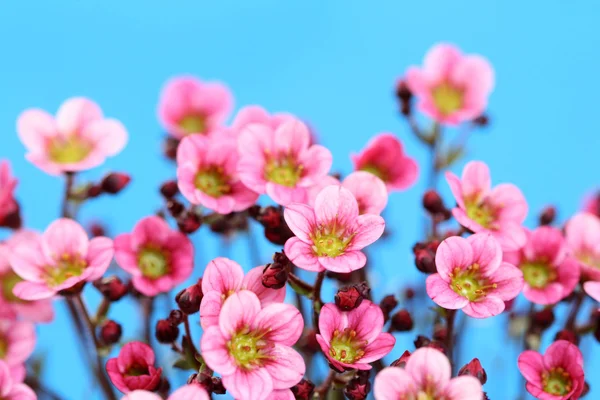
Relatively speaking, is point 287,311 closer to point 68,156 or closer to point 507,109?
point 68,156

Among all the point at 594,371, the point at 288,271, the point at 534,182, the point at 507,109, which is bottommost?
the point at 594,371

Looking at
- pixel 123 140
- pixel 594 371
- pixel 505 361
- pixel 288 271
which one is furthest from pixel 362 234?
pixel 594 371

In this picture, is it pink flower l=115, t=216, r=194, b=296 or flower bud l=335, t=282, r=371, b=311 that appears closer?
flower bud l=335, t=282, r=371, b=311

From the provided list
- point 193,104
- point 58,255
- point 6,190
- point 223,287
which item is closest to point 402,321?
point 223,287

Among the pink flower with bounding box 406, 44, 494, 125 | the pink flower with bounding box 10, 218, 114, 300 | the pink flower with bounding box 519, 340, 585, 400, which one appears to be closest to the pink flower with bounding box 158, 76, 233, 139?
the pink flower with bounding box 406, 44, 494, 125

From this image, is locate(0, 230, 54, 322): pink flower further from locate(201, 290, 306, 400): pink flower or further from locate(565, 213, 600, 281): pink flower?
locate(565, 213, 600, 281): pink flower

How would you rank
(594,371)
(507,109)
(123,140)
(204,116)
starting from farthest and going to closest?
(507,109), (594,371), (204,116), (123,140)

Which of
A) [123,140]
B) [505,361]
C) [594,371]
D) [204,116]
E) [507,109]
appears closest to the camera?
[123,140]

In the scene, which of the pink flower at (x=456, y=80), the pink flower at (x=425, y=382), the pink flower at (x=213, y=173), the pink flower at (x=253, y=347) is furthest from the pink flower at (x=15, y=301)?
the pink flower at (x=456, y=80)
